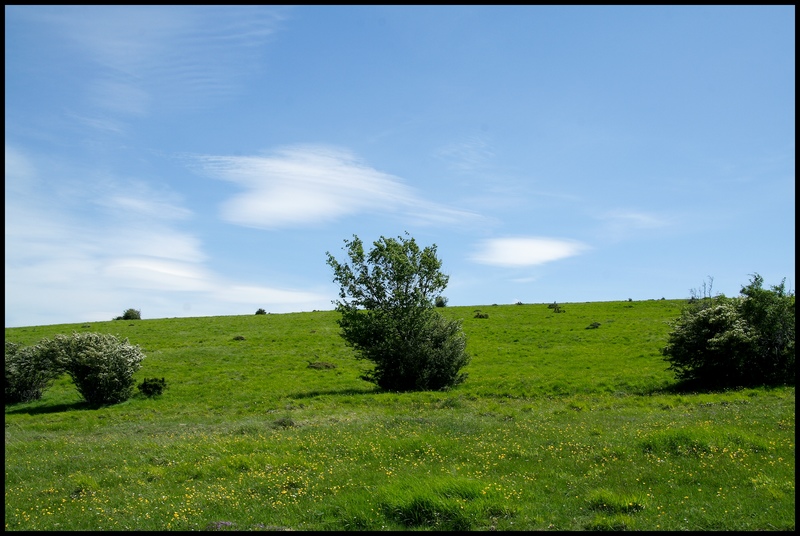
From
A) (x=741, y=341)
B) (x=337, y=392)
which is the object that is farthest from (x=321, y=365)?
(x=741, y=341)

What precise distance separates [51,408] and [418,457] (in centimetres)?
3520

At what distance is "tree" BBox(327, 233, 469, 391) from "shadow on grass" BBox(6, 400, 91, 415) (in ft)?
65.6

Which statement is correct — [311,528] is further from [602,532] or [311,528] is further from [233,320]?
[233,320]

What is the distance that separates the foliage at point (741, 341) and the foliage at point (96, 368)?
129 ft

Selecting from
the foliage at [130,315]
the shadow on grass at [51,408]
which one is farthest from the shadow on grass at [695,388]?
the foliage at [130,315]

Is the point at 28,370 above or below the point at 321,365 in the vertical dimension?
above

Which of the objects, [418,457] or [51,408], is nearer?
[418,457]

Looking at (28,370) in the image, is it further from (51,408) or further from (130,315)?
(130,315)

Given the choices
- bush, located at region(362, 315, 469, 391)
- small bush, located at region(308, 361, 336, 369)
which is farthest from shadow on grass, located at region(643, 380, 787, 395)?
small bush, located at region(308, 361, 336, 369)

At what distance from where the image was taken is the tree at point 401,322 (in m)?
42.0

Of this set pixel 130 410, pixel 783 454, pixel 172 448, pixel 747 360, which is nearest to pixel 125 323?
pixel 130 410

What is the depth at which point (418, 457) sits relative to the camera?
61.2ft

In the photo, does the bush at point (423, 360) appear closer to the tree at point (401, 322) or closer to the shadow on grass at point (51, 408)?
the tree at point (401, 322)

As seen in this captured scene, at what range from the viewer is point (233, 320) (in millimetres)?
84438
